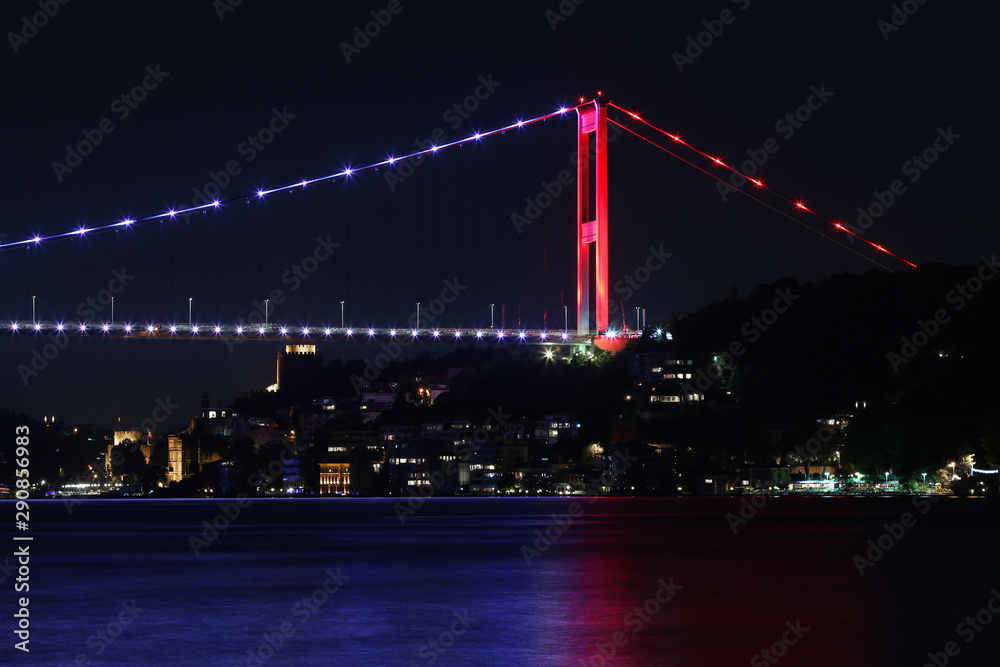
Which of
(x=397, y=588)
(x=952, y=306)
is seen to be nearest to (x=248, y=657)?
(x=397, y=588)

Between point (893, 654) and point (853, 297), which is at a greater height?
point (853, 297)

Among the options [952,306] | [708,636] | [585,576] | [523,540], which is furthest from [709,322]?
[708,636]

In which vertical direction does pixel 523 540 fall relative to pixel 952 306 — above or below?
below

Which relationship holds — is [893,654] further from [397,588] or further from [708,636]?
[397,588]

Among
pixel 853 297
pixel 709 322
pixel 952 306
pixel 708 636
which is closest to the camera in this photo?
pixel 708 636

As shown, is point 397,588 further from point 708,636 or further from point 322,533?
point 322,533

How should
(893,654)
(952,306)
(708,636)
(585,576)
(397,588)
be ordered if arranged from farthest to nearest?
(952,306) < (585,576) < (397,588) < (708,636) < (893,654)

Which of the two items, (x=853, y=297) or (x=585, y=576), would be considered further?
(x=853, y=297)

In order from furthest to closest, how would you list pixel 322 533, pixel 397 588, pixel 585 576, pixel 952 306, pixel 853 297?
pixel 853 297
pixel 952 306
pixel 322 533
pixel 585 576
pixel 397 588

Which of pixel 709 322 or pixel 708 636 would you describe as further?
pixel 709 322
